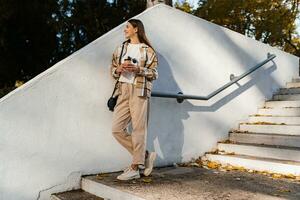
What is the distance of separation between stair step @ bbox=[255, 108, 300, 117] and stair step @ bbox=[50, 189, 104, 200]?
11.0 ft

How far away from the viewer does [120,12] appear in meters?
10.4

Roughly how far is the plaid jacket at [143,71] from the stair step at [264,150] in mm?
1879

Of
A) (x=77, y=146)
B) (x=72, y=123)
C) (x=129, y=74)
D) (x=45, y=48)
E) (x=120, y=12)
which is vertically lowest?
(x=77, y=146)

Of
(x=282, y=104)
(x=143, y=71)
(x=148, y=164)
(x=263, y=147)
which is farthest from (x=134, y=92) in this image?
(x=282, y=104)

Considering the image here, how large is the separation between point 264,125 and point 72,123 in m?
2.98

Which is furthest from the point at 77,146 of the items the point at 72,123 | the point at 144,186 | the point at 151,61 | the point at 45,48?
the point at 45,48

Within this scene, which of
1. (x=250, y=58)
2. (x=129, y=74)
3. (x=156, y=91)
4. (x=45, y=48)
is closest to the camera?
(x=129, y=74)

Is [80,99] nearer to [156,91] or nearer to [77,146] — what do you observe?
[77,146]

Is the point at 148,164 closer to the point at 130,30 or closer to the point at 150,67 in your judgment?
the point at 150,67

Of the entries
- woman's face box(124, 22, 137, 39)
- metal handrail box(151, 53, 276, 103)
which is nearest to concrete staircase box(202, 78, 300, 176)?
metal handrail box(151, 53, 276, 103)

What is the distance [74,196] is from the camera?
3488 mm

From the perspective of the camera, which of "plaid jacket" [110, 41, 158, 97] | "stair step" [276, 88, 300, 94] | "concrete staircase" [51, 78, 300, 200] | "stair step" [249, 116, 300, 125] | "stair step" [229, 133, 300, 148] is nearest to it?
"concrete staircase" [51, 78, 300, 200]

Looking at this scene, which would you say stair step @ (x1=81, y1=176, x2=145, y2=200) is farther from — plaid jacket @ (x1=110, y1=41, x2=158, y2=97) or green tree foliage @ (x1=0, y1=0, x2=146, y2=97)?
green tree foliage @ (x1=0, y1=0, x2=146, y2=97)

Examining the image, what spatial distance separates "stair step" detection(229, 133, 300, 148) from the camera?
4656 millimetres
